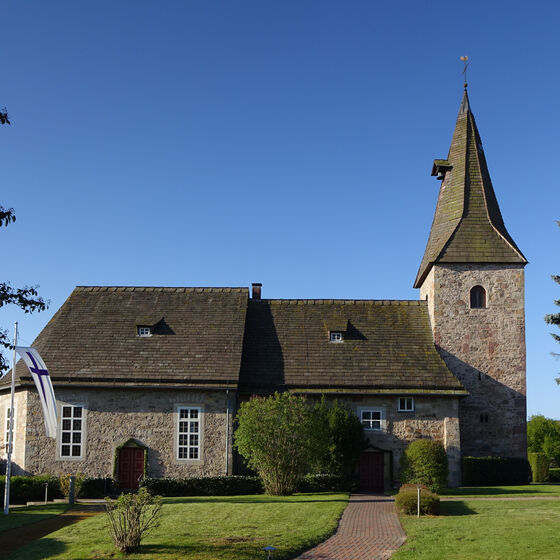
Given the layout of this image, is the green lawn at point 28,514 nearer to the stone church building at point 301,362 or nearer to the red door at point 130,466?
the red door at point 130,466

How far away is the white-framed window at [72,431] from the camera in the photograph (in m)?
29.7

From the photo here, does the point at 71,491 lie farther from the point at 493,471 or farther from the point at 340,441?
the point at 493,471

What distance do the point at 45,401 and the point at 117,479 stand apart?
329 inches

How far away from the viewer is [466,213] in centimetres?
3528

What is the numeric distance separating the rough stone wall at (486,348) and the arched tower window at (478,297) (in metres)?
0.20

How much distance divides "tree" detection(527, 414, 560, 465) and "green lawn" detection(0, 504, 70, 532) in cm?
4111

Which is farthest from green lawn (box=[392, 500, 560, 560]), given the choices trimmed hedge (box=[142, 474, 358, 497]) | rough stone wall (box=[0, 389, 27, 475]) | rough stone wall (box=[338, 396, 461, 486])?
rough stone wall (box=[0, 389, 27, 475])

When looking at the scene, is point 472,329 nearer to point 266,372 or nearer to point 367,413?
point 367,413

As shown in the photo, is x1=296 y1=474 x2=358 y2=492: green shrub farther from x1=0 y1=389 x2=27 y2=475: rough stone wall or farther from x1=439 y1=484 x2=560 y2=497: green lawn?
x1=0 y1=389 x2=27 y2=475: rough stone wall

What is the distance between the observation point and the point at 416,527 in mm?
18719

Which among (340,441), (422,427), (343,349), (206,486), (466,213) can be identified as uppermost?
(466,213)

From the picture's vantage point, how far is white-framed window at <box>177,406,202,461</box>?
29.6 meters

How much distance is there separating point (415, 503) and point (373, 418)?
→ 9329 millimetres

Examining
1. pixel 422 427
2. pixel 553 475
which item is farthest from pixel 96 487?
pixel 553 475
